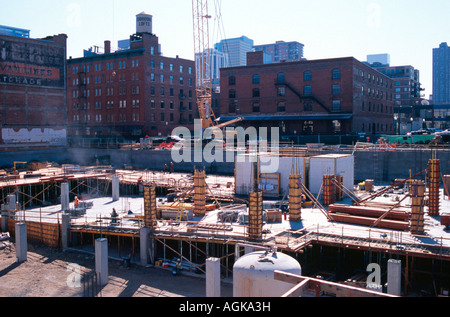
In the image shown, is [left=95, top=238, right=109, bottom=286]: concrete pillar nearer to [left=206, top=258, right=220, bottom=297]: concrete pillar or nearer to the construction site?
the construction site

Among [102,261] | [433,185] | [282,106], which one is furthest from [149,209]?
[282,106]

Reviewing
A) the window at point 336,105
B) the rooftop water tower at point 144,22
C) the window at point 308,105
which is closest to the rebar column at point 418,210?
the window at point 336,105

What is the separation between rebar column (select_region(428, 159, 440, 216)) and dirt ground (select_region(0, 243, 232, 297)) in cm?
1489

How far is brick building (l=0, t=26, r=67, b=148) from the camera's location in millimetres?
62062

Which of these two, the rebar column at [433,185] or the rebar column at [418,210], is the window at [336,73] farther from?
the rebar column at [418,210]

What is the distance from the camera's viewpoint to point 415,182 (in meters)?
23.4

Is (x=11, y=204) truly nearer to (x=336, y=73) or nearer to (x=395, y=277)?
(x=395, y=277)

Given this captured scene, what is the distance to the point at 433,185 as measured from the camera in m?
26.8

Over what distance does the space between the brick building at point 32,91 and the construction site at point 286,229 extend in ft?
97.4

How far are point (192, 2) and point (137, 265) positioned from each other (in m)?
50.1

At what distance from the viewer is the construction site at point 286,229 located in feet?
68.8

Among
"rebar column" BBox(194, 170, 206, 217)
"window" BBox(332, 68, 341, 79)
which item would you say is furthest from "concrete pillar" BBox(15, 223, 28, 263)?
"window" BBox(332, 68, 341, 79)

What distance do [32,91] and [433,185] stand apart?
59.0 meters
